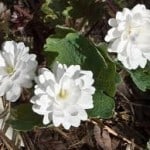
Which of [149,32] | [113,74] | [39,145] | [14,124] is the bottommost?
[39,145]

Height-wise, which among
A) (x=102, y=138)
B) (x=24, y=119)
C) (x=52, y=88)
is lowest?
(x=102, y=138)

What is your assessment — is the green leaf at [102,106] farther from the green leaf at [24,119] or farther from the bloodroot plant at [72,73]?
the green leaf at [24,119]

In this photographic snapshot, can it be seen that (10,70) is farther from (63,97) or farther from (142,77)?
(142,77)

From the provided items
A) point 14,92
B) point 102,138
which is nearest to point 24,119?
point 14,92

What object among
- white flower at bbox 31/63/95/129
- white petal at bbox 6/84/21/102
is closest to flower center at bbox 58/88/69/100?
white flower at bbox 31/63/95/129

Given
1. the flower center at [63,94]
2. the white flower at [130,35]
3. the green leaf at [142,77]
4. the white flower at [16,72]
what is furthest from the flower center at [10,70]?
the green leaf at [142,77]

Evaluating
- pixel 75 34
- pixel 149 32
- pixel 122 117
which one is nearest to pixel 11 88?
pixel 75 34

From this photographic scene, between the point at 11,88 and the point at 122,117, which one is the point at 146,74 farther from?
the point at 11,88
